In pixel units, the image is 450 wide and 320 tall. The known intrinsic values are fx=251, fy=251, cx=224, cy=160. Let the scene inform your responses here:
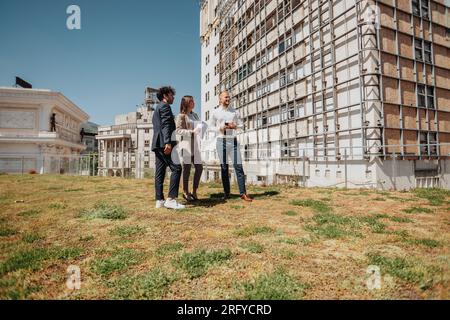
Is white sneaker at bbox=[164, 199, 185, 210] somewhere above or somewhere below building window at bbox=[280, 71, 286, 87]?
below

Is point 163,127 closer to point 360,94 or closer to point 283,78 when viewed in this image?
point 360,94

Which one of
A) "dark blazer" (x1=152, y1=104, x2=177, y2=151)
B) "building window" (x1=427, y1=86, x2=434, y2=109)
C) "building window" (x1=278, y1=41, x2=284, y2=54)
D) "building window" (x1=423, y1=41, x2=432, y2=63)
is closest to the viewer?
"dark blazer" (x1=152, y1=104, x2=177, y2=151)

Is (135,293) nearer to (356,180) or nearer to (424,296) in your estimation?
(424,296)

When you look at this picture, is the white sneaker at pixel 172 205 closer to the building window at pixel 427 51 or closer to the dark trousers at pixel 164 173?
the dark trousers at pixel 164 173

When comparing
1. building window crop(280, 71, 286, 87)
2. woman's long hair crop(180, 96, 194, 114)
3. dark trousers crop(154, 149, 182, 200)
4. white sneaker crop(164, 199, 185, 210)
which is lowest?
white sneaker crop(164, 199, 185, 210)

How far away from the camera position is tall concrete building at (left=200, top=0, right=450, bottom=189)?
11.9 m

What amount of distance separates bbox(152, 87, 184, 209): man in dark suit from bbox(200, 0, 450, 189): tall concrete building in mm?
4477

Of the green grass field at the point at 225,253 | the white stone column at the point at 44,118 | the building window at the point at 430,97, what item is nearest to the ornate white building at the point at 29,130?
the white stone column at the point at 44,118

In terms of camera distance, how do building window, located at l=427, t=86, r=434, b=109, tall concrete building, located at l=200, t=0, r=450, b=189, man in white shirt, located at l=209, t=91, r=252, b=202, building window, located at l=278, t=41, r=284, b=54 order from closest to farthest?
man in white shirt, located at l=209, t=91, r=252, b=202 < tall concrete building, located at l=200, t=0, r=450, b=189 < building window, located at l=427, t=86, r=434, b=109 < building window, located at l=278, t=41, r=284, b=54

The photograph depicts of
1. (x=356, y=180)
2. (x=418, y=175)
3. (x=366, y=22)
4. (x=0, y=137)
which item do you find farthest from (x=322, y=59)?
(x=0, y=137)

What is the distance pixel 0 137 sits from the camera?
31.3 metres

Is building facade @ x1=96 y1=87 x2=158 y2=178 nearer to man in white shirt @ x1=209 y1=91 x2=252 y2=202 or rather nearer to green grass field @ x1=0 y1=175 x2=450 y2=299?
man in white shirt @ x1=209 y1=91 x2=252 y2=202

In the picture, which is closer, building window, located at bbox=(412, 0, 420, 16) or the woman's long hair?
the woman's long hair

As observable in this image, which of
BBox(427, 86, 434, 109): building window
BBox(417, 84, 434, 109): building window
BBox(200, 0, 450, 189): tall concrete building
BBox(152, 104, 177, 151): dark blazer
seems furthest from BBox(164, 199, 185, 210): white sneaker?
BBox(427, 86, 434, 109): building window
